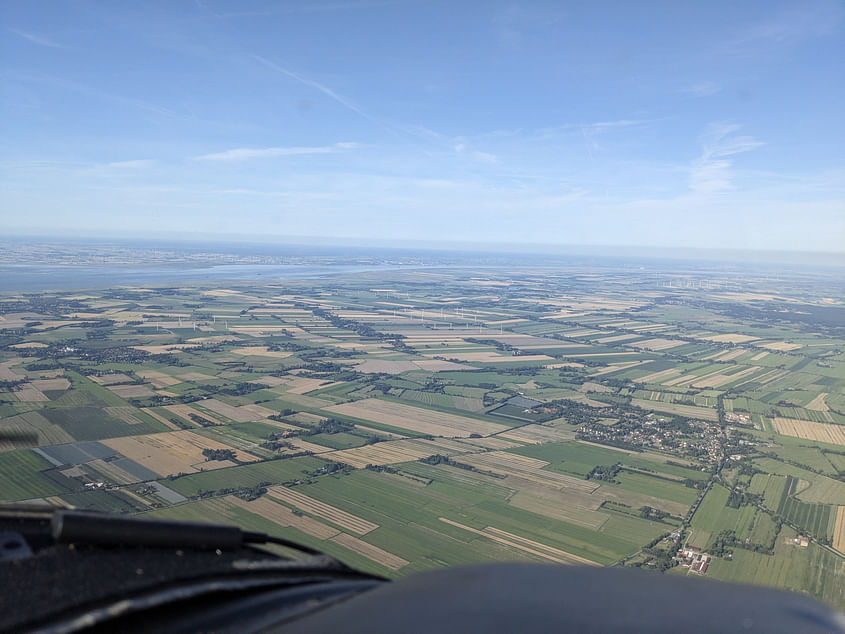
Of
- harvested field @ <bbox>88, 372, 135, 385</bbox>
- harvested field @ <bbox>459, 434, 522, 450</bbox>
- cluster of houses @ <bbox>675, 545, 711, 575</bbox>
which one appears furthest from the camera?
harvested field @ <bbox>88, 372, 135, 385</bbox>

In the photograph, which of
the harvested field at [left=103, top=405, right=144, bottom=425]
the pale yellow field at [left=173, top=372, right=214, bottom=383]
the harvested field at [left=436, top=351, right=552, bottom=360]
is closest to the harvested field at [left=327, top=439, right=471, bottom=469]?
the harvested field at [left=103, top=405, right=144, bottom=425]

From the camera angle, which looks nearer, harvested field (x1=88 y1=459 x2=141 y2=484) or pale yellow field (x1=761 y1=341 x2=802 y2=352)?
harvested field (x1=88 y1=459 x2=141 y2=484)

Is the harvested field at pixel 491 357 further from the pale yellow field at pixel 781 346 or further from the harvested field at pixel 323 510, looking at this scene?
the harvested field at pixel 323 510

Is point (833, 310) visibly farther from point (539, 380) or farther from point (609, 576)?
point (609, 576)

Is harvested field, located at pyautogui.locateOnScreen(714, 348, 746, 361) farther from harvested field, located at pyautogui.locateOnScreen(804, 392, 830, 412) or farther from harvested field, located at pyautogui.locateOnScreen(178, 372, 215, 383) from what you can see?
harvested field, located at pyautogui.locateOnScreen(178, 372, 215, 383)

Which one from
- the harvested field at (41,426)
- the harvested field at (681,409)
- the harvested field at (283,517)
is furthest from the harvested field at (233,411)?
the harvested field at (681,409)

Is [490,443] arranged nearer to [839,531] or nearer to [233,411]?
[839,531]
